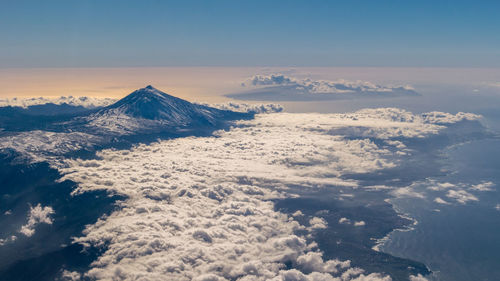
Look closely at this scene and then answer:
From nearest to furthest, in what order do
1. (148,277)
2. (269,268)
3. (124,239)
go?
(148,277) < (269,268) < (124,239)

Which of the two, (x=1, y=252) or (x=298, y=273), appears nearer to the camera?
(x=298, y=273)

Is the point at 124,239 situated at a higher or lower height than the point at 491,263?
higher

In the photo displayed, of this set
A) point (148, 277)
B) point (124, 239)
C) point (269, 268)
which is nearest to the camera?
point (148, 277)

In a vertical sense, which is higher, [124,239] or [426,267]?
[124,239]

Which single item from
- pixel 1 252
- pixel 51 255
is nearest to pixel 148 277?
pixel 51 255

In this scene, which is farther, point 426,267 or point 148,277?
point 426,267

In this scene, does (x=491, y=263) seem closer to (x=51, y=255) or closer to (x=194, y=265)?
(x=194, y=265)

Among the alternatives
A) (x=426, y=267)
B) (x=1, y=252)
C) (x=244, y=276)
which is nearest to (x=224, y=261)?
(x=244, y=276)

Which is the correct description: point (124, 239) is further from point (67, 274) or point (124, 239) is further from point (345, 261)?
point (345, 261)
